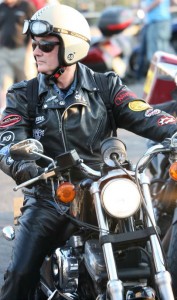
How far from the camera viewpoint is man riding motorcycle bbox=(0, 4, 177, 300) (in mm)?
4480

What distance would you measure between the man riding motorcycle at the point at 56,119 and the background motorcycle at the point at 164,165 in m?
0.64

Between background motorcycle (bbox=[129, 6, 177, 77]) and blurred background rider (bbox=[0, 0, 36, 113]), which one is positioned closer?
blurred background rider (bbox=[0, 0, 36, 113])

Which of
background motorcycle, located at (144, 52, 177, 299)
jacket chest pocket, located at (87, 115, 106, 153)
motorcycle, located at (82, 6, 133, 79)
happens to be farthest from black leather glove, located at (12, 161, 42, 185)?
motorcycle, located at (82, 6, 133, 79)

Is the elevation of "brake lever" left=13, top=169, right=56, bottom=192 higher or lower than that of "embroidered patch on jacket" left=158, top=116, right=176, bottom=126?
lower

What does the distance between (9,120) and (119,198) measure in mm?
1088

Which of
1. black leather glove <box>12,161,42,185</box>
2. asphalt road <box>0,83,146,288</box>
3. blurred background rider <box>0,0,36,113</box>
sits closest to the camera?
black leather glove <box>12,161,42,185</box>

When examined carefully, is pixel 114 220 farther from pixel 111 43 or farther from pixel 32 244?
pixel 111 43

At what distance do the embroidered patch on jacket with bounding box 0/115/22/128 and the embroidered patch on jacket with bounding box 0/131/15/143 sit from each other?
8 cm

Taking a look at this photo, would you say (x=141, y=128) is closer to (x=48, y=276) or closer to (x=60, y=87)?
(x=60, y=87)

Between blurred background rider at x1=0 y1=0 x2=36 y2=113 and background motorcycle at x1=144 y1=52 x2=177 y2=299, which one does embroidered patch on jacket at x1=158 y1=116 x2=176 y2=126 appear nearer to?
background motorcycle at x1=144 y1=52 x2=177 y2=299

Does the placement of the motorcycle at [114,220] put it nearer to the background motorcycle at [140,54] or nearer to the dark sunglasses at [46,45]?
the dark sunglasses at [46,45]

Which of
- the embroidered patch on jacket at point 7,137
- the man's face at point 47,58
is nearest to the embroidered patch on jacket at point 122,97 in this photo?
the man's face at point 47,58

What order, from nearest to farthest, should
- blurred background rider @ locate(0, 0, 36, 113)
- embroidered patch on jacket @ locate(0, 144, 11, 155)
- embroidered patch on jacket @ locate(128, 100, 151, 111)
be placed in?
1. embroidered patch on jacket @ locate(0, 144, 11, 155)
2. embroidered patch on jacket @ locate(128, 100, 151, 111)
3. blurred background rider @ locate(0, 0, 36, 113)

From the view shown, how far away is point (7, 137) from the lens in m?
4.52
